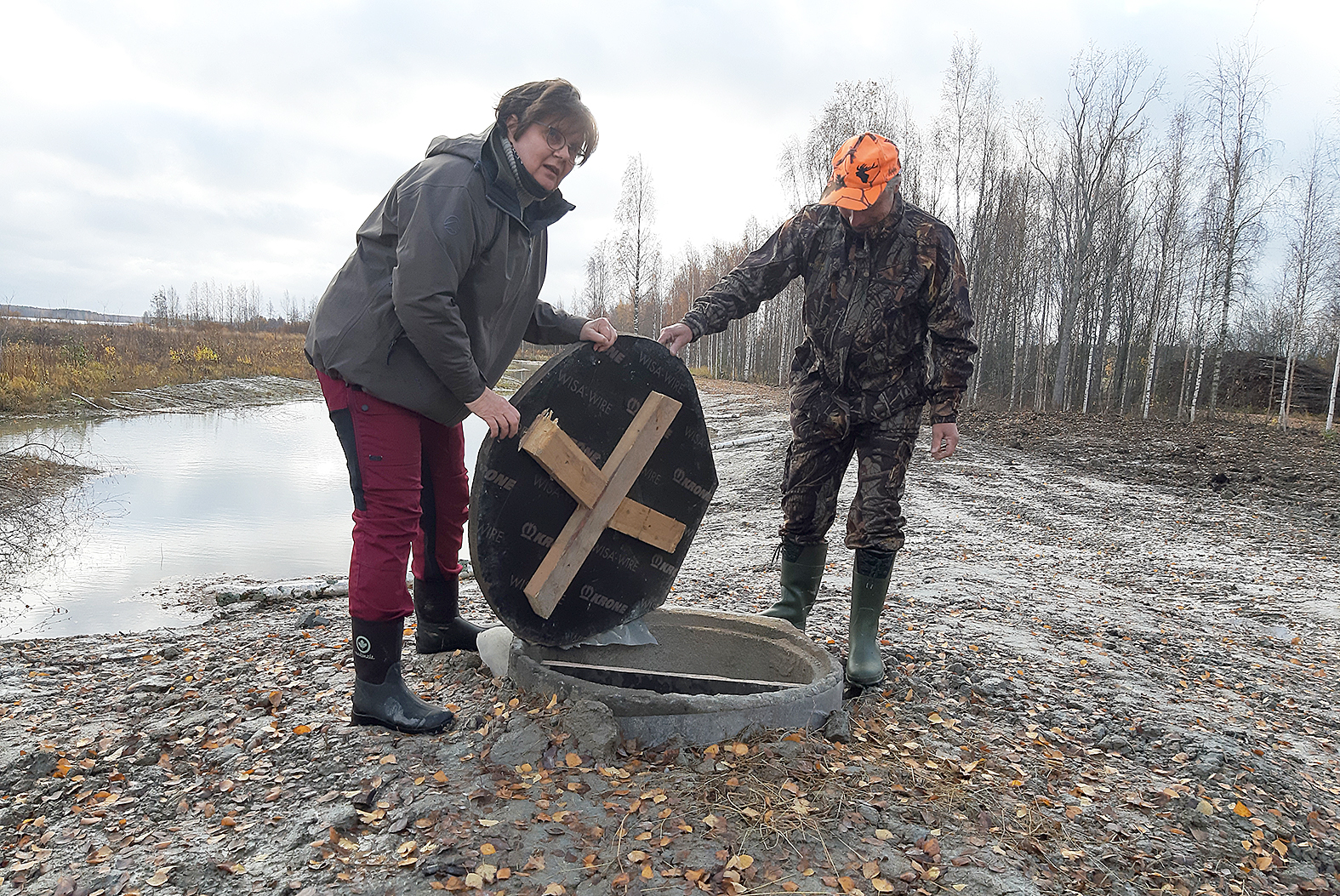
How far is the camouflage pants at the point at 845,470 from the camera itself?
355 cm

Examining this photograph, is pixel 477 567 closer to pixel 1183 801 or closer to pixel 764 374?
pixel 1183 801

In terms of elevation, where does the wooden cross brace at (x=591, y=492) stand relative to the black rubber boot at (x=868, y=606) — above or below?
above

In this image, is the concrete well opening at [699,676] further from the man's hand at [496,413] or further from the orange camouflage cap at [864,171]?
the orange camouflage cap at [864,171]

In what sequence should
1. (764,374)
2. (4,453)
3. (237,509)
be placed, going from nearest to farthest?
(237,509)
(4,453)
(764,374)

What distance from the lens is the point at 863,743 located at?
3.07 meters

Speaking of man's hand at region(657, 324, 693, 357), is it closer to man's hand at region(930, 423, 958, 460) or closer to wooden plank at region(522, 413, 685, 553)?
wooden plank at region(522, 413, 685, 553)

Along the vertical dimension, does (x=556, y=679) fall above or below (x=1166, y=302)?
below

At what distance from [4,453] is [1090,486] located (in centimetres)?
1588

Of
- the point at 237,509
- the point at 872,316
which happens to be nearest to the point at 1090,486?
the point at 872,316

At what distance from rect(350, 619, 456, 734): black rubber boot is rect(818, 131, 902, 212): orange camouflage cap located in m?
2.49

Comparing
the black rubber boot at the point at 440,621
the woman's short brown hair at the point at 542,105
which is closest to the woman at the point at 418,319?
the woman's short brown hair at the point at 542,105

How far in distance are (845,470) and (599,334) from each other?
133 centimetres

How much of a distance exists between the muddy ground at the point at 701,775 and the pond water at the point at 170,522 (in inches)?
65.2

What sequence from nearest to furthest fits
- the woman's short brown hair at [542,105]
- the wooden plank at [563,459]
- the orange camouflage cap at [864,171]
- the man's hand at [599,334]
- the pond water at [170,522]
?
the woman's short brown hair at [542,105]
the wooden plank at [563,459]
the man's hand at [599,334]
the orange camouflage cap at [864,171]
the pond water at [170,522]
